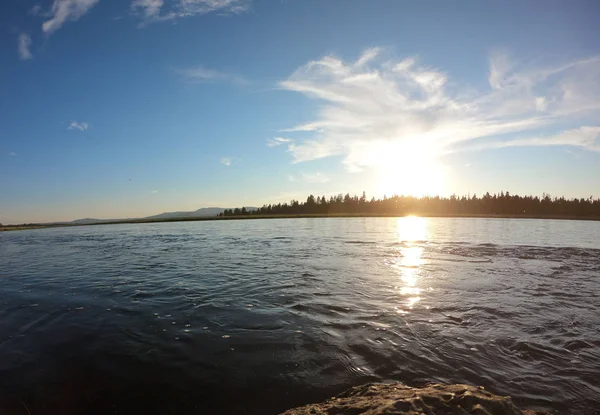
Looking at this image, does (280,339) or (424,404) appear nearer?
(424,404)

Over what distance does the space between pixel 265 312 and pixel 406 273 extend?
10.1 metres

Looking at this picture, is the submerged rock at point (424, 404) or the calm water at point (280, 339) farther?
the calm water at point (280, 339)

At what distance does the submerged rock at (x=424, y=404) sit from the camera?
3808mm

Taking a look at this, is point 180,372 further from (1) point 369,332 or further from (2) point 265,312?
(1) point 369,332

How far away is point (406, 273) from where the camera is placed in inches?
680

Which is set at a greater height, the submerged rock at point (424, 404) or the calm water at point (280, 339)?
the submerged rock at point (424, 404)

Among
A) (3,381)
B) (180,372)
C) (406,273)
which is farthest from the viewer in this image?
(406,273)

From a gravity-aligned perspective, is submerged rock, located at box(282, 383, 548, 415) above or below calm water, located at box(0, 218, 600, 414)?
above

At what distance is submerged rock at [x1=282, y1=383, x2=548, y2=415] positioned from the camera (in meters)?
3.81

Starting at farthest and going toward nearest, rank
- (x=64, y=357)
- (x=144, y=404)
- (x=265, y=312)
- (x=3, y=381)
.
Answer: (x=265, y=312) → (x=64, y=357) → (x=3, y=381) → (x=144, y=404)

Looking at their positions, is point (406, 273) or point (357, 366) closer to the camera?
point (357, 366)

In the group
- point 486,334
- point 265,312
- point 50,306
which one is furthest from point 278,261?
point 486,334

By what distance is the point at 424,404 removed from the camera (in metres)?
3.93

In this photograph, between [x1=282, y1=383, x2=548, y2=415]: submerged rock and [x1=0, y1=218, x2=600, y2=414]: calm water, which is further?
[x1=0, y1=218, x2=600, y2=414]: calm water
